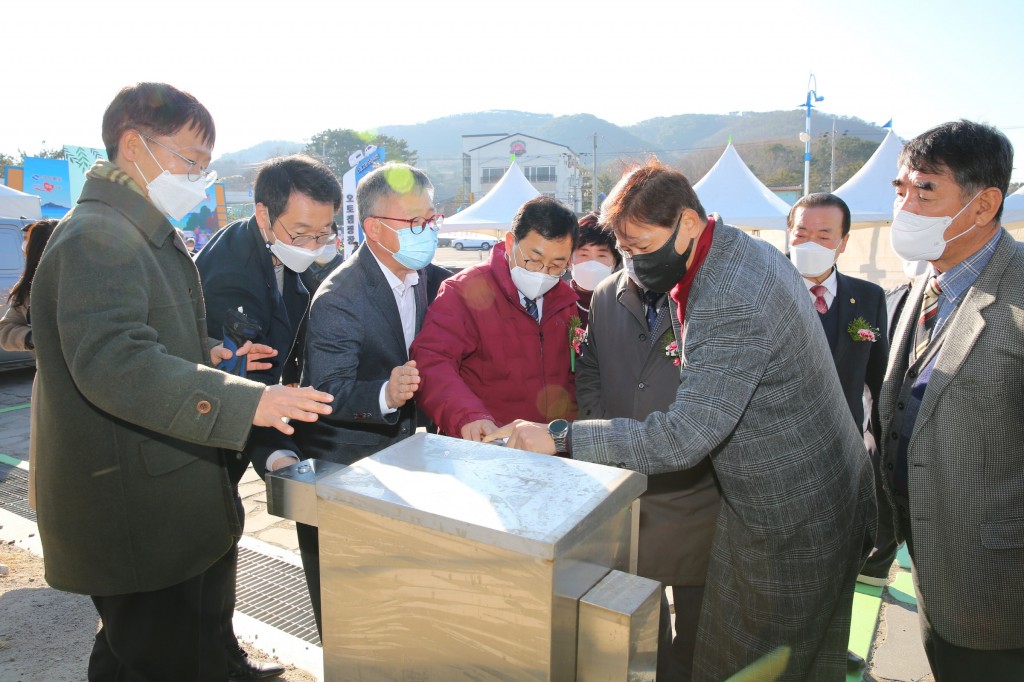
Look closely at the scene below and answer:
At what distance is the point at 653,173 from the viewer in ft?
6.31

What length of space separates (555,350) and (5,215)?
1043cm

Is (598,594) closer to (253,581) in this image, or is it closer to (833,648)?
(833,648)

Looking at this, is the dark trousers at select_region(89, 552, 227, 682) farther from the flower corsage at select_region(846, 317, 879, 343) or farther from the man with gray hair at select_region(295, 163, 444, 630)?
the flower corsage at select_region(846, 317, 879, 343)

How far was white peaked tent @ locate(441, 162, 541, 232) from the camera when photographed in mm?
12906

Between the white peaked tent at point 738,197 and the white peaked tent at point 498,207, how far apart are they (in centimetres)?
336

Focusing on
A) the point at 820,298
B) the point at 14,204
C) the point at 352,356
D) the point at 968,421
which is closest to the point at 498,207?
the point at 14,204

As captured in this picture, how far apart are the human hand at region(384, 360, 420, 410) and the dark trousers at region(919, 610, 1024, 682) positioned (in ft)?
5.69

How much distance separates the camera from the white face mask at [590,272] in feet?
11.6

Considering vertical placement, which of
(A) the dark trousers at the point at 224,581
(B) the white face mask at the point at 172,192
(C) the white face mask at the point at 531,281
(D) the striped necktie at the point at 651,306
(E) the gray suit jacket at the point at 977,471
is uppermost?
(B) the white face mask at the point at 172,192

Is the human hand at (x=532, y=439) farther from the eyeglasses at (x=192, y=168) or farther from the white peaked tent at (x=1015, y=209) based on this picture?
the white peaked tent at (x=1015, y=209)

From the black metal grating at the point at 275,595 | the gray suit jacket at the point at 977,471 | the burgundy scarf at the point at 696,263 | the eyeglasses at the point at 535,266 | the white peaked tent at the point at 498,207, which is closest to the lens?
the gray suit jacket at the point at 977,471

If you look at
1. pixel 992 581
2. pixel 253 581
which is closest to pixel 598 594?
pixel 992 581

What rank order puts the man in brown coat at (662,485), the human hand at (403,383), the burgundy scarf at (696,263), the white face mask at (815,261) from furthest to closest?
the white face mask at (815,261) < the man in brown coat at (662,485) < the human hand at (403,383) < the burgundy scarf at (696,263)

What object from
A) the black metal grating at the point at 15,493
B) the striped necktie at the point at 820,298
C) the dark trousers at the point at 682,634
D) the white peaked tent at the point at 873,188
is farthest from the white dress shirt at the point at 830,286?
the white peaked tent at the point at 873,188
